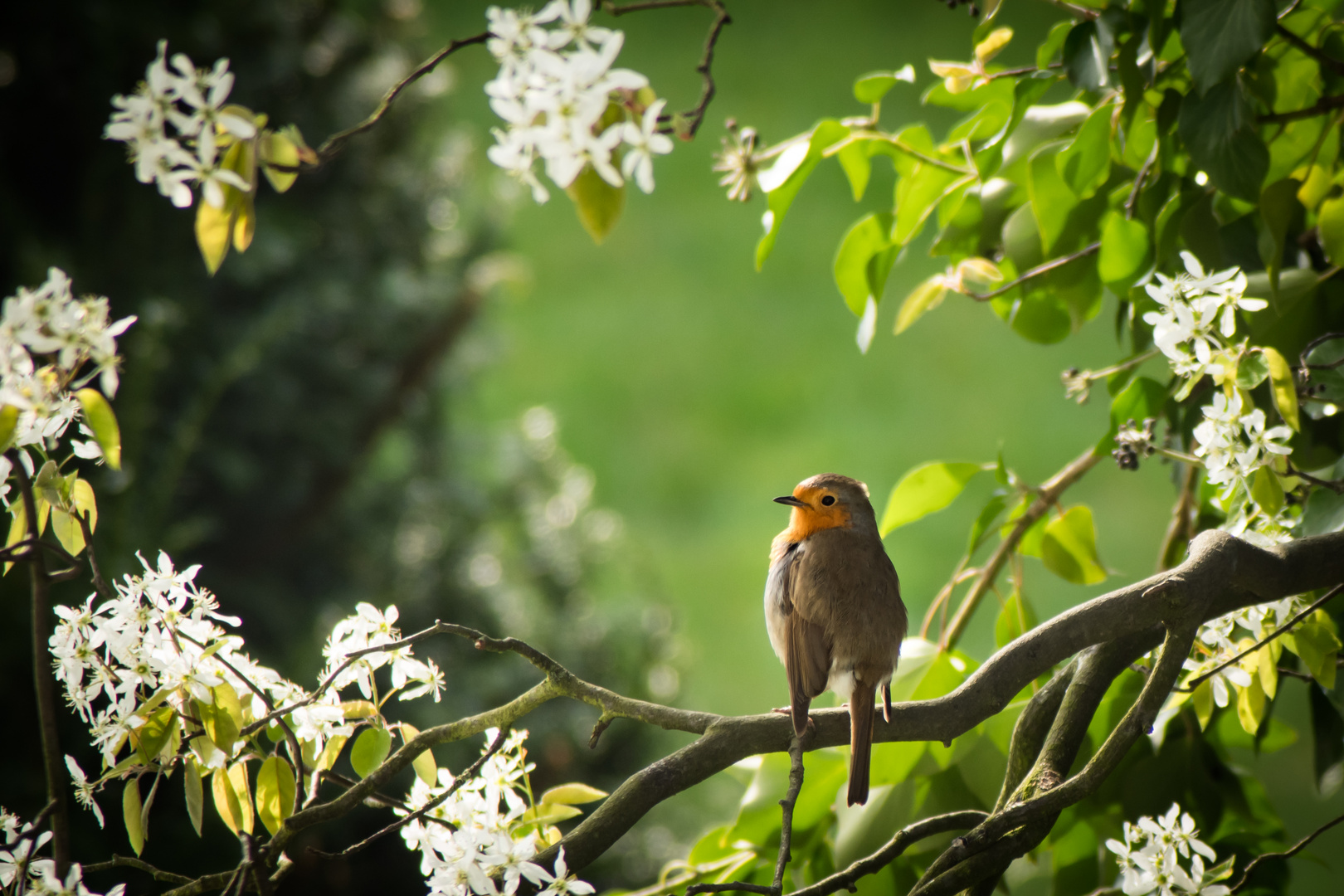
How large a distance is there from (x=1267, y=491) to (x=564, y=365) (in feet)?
9.22

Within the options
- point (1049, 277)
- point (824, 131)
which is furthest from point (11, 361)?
point (1049, 277)

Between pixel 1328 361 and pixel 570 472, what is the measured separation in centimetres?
171

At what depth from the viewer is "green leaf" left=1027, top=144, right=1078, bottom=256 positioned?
0.68m

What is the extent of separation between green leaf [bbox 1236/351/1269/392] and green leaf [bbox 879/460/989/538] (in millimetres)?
228

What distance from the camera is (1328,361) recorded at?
23.4 inches

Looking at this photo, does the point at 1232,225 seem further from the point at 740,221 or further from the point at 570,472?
the point at 740,221

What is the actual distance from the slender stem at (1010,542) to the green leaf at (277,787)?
1.47 ft

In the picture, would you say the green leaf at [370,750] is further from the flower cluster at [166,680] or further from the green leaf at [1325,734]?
the green leaf at [1325,734]

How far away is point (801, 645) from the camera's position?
736 mm

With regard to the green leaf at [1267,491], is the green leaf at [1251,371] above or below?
above

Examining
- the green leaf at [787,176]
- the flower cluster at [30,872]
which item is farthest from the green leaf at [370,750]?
the green leaf at [787,176]

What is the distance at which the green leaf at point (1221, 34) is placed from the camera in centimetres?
52

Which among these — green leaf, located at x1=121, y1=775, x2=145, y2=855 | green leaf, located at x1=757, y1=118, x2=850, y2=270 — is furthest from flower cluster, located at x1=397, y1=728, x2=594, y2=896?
green leaf, located at x1=757, y1=118, x2=850, y2=270

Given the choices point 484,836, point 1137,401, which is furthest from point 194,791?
point 1137,401
